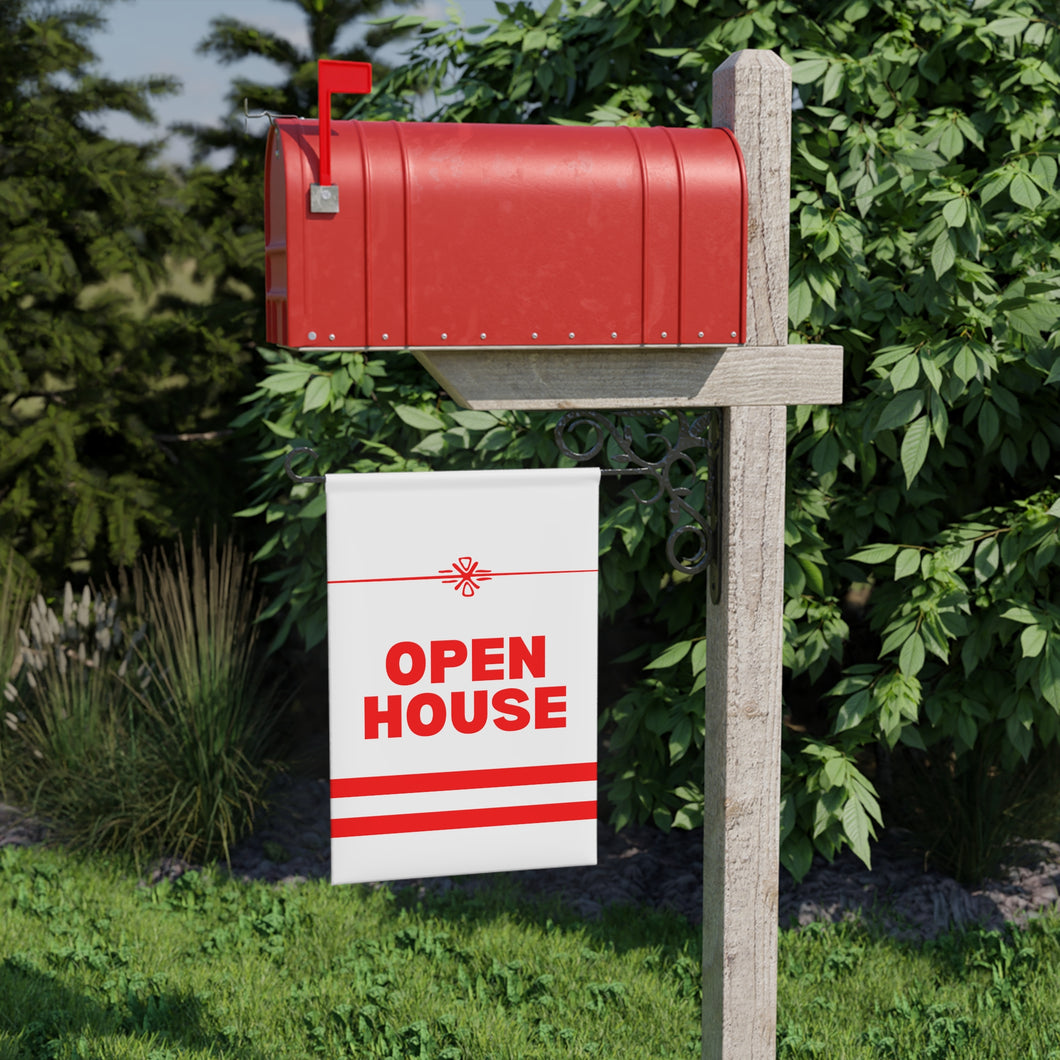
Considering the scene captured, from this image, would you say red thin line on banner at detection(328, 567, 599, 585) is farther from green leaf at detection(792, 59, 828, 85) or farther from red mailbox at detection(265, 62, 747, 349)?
green leaf at detection(792, 59, 828, 85)

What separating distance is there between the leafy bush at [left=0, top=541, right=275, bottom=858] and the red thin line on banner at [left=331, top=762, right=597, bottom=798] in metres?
2.76

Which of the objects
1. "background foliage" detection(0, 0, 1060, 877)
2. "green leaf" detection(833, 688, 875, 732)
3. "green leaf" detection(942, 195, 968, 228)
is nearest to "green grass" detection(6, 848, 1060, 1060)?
"background foliage" detection(0, 0, 1060, 877)

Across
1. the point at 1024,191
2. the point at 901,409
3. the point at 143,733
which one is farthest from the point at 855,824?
the point at 143,733

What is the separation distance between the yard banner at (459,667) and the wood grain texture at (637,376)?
0.19 meters

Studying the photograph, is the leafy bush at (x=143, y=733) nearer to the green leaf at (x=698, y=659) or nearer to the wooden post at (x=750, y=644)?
the green leaf at (x=698, y=659)

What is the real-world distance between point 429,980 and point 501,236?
9.62 feet

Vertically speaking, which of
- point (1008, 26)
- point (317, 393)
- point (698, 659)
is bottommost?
point (698, 659)

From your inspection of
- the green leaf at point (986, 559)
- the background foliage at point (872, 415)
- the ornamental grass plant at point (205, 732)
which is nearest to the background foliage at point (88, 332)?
the ornamental grass plant at point (205, 732)

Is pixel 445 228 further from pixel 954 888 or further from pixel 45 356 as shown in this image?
pixel 45 356

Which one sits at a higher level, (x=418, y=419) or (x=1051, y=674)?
(x=418, y=419)

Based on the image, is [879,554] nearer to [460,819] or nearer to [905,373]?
[905,373]

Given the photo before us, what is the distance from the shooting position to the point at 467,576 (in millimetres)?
2814

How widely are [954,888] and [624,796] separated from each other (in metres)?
1.47

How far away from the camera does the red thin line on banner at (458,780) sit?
281 cm
